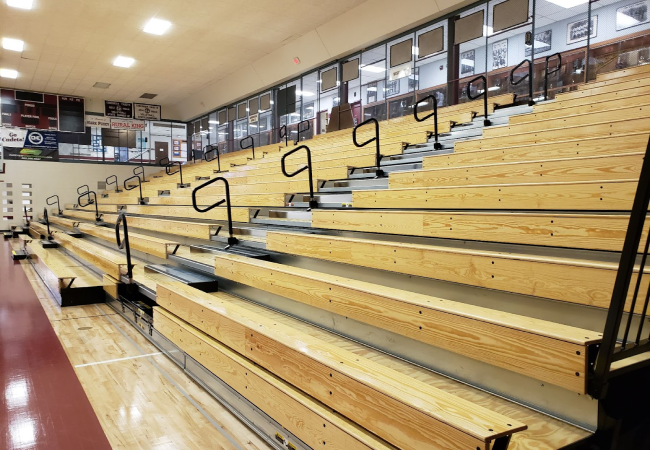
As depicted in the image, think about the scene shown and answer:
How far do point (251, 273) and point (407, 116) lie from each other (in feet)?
15.9

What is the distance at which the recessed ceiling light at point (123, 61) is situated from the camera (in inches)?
389

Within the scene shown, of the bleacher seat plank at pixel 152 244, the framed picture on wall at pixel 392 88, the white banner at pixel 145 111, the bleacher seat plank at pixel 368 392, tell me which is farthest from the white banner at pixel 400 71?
the white banner at pixel 145 111

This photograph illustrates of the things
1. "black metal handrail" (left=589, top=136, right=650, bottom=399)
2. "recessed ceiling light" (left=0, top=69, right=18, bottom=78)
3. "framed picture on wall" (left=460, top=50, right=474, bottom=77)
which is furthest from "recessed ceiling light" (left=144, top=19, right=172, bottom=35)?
"black metal handrail" (left=589, top=136, right=650, bottom=399)

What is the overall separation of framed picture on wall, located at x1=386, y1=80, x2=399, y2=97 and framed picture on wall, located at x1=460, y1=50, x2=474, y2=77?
1.24 m

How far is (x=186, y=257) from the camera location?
3742 mm

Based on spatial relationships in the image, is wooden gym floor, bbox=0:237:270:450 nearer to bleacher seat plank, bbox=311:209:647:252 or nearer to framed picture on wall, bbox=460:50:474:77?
bleacher seat plank, bbox=311:209:647:252

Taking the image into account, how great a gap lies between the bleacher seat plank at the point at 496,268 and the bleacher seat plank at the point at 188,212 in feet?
5.76

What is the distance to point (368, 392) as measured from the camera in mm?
1278

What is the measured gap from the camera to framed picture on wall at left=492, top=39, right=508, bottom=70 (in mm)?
6148

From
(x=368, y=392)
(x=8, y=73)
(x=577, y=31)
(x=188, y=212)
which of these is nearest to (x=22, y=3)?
(x=8, y=73)

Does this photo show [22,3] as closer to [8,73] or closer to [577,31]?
[8,73]

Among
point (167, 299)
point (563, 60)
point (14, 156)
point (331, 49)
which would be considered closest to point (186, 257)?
point (167, 299)

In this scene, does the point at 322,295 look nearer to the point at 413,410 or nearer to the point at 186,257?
the point at 413,410

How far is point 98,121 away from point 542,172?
13465mm
